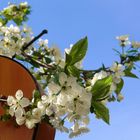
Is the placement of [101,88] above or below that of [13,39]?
below

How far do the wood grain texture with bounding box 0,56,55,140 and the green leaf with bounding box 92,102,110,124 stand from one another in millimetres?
128

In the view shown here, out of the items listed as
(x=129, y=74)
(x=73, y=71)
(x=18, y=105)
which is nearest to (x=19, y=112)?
(x=18, y=105)

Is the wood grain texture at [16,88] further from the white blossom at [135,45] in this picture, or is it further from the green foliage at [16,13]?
the green foliage at [16,13]

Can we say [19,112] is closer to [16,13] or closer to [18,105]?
[18,105]

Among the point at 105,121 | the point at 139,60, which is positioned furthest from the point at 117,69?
the point at 105,121

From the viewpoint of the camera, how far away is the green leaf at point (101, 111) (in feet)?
2.99

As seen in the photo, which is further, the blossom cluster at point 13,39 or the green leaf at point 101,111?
the blossom cluster at point 13,39

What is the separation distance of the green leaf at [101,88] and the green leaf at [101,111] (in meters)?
0.02

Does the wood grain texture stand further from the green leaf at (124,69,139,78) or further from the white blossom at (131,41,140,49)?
the white blossom at (131,41,140,49)

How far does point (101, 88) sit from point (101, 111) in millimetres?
57

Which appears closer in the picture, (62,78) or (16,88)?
(62,78)

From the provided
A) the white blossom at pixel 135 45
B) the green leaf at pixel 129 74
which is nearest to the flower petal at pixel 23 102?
the green leaf at pixel 129 74

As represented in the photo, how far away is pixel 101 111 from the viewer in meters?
0.92

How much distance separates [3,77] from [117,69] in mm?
401
